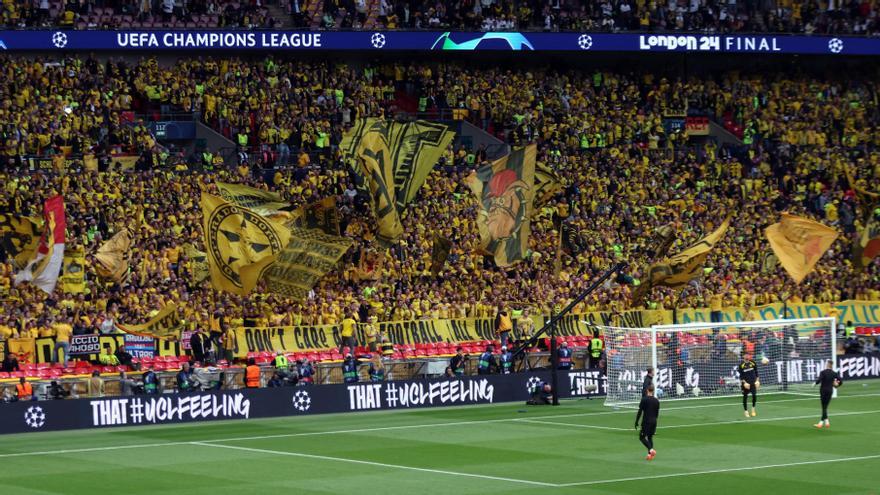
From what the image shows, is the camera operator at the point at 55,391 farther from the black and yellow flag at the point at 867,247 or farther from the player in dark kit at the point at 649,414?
the black and yellow flag at the point at 867,247

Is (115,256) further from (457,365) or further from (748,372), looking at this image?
(748,372)

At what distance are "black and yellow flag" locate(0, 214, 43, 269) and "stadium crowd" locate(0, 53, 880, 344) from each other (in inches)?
121

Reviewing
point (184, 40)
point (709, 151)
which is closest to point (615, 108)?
point (709, 151)

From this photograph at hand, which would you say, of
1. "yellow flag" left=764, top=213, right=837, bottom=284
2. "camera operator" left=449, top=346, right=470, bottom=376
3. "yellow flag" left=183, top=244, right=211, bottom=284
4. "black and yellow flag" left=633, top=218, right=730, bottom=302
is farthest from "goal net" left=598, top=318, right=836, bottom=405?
"yellow flag" left=183, top=244, right=211, bottom=284

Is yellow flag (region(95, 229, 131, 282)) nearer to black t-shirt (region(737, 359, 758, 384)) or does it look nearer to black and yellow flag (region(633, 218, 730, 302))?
black and yellow flag (region(633, 218, 730, 302))

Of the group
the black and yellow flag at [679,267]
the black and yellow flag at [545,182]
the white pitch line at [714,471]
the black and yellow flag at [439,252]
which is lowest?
the white pitch line at [714,471]

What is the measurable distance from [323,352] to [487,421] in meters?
7.97

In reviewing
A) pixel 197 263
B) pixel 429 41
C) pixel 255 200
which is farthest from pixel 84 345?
pixel 429 41

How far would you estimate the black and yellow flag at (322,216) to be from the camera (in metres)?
44.0

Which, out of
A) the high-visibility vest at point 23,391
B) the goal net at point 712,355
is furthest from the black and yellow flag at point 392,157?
the high-visibility vest at point 23,391

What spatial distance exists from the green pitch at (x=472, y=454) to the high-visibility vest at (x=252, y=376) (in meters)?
2.41

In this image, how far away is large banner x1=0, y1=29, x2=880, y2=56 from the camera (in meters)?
53.3

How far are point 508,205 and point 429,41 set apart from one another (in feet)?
58.8

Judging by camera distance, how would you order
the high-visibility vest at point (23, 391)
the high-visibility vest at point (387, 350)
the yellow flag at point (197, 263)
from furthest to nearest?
the high-visibility vest at point (387, 350), the yellow flag at point (197, 263), the high-visibility vest at point (23, 391)
